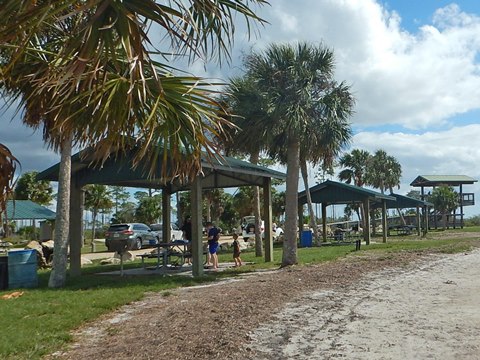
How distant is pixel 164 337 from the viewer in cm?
740

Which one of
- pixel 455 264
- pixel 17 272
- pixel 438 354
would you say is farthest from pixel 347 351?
pixel 455 264

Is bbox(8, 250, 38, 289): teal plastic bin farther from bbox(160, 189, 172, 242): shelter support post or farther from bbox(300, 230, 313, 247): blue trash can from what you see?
bbox(300, 230, 313, 247): blue trash can

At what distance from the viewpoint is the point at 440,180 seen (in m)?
70.2

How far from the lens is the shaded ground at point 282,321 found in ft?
22.0

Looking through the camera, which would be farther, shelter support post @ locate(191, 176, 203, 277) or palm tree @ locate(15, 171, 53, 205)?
palm tree @ locate(15, 171, 53, 205)

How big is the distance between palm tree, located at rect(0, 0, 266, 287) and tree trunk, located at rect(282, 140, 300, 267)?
41.3 ft

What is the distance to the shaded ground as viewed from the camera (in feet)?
22.0

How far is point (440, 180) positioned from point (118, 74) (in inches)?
2797

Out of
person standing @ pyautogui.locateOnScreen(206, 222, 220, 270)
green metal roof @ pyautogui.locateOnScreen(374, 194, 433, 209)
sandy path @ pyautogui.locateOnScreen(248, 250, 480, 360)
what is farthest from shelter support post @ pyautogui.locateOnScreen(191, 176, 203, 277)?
green metal roof @ pyautogui.locateOnScreen(374, 194, 433, 209)

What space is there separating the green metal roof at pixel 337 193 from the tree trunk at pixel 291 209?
14.9 meters

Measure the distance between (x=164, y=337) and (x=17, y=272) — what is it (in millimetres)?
8015

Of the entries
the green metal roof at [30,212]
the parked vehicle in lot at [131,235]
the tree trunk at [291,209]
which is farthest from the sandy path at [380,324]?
the green metal roof at [30,212]

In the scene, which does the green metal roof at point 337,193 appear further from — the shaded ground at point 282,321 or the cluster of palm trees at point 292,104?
the shaded ground at point 282,321

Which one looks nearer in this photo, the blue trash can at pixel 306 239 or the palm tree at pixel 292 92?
the palm tree at pixel 292 92
